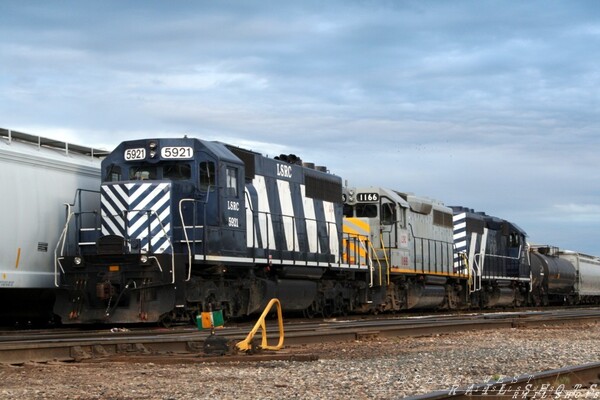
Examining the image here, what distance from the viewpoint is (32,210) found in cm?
1802

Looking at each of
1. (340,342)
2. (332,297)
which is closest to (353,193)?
(332,297)

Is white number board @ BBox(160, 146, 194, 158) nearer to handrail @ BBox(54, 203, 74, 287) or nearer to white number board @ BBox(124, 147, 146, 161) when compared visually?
white number board @ BBox(124, 147, 146, 161)

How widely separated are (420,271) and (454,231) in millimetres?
5530

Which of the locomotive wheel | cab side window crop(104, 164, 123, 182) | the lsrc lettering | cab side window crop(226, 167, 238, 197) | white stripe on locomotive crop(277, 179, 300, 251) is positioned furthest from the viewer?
the locomotive wheel

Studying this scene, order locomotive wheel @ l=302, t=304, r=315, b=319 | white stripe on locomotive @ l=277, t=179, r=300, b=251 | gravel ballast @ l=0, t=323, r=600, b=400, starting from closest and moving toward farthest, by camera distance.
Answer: gravel ballast @ l=0, t=323, r=600, b=400 < white stripe on locomotive @ l=277, t=179, r=300, b=251 < locomotive wheel @ l=302, t=304, r=315, b=319

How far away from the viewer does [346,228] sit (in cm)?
2577

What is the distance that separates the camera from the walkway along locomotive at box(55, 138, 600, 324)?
57.0 feet

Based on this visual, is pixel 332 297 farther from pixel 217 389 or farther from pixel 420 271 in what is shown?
pixel 217 389

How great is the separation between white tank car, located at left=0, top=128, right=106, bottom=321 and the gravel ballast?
285 inches

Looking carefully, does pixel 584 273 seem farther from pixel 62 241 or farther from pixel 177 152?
pixel 62 241

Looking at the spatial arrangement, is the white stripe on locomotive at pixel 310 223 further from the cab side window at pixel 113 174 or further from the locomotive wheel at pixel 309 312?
the cab side window at pixel 113 174

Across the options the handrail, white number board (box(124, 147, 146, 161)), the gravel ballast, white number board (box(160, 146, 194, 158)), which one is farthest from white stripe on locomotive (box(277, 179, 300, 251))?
the gravel ballast

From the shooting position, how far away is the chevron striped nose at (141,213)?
17.9m

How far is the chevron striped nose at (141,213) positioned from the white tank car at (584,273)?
34128 mm
